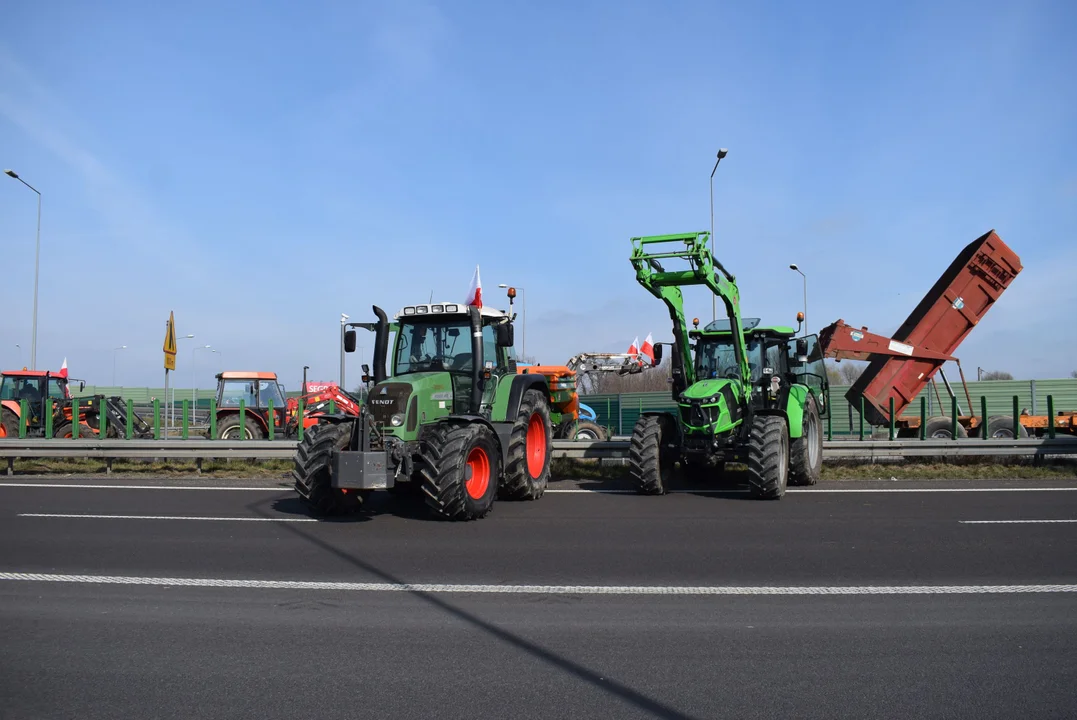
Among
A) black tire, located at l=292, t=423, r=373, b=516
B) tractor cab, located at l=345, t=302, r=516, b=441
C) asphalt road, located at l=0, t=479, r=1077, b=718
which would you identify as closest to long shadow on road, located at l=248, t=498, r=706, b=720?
asphalt road, located at l=0, t=479, r=1077, b=718

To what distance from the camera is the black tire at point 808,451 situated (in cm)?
1261

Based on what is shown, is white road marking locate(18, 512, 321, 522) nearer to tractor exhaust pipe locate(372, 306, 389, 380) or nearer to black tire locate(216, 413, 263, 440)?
tractor exhaust pipe locate(372, 306, 389, 380)

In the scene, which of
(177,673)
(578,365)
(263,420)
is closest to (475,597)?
(177,673)

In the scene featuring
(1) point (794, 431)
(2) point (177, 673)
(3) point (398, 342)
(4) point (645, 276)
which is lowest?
(2) point (177, 673)

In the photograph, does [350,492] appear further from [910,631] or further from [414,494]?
[910,631]

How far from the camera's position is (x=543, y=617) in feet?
18.6

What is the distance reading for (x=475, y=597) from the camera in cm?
617

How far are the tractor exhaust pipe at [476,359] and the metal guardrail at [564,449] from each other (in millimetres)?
4740

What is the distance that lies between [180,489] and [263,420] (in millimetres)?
8618

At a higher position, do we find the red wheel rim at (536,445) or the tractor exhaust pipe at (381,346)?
the tractor exhaust pipe at (381,346)

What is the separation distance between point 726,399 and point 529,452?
2885 millimetres

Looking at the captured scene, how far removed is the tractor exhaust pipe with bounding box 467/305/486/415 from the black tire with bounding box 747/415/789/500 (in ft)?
12.0

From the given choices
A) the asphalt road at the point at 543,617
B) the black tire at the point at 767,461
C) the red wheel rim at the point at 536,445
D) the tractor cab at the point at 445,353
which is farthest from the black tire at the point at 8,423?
the black tire at the point at 767,461

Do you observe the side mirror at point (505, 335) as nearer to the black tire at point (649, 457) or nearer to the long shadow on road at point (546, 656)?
the black tire at point (649, 457)
